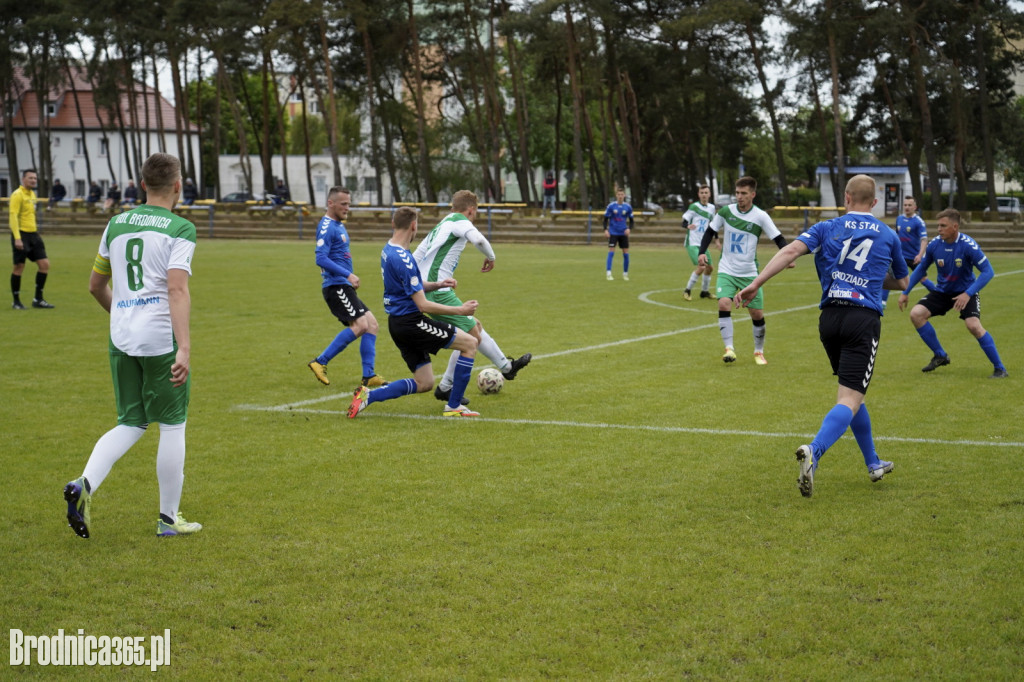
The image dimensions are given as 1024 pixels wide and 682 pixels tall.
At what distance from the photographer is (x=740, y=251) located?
13.2m

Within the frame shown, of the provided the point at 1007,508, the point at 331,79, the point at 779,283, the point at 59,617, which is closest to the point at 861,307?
the point at 1007,508

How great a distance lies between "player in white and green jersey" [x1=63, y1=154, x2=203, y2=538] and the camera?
5.58 metres

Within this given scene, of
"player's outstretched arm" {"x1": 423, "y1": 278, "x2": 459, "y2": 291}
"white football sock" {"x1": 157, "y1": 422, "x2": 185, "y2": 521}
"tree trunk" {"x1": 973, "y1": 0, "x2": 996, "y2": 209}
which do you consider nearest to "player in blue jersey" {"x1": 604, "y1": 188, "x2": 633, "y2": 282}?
"player's outstretched arm" {"x1": 423, "y1": 278, "x2": 459, "y2": 291}

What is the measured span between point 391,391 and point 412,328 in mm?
579

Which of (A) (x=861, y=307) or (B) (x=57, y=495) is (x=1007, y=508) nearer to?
(A) (x=861, y=307)

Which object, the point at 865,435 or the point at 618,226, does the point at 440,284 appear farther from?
the point at 618,226

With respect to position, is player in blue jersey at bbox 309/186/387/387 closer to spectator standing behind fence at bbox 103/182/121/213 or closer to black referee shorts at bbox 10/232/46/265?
black referee shorts at bbox 10/232/46/265

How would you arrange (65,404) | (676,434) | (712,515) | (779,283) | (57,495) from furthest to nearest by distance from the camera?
(779,283) < (65,404) < (676,434) < (57,495) < (712,515)

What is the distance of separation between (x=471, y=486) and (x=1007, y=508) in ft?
10.8

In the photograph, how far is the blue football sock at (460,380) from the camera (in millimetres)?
9414

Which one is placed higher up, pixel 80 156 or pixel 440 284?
pixel 80 156

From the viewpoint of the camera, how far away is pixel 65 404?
989 centimetres

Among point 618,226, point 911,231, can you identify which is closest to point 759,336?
point 911,231

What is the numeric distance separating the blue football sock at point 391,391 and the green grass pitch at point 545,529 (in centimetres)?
22
